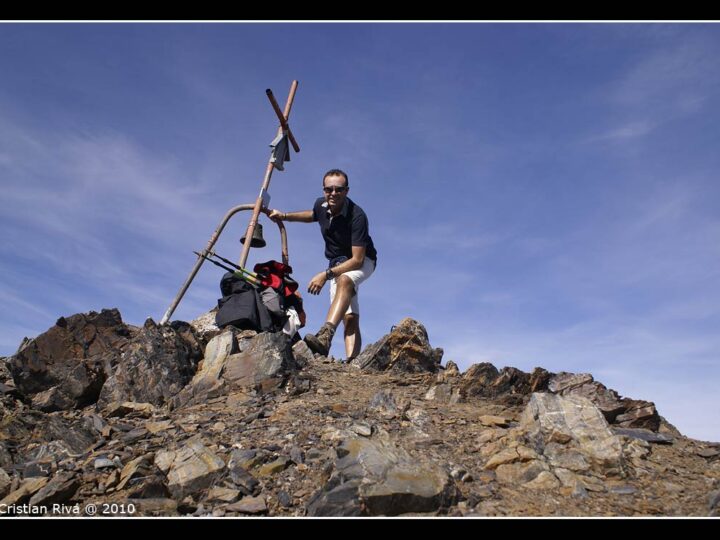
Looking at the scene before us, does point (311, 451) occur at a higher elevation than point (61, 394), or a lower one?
lower

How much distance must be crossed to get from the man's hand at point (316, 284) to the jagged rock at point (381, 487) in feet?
15.4

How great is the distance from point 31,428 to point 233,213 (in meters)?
5.69

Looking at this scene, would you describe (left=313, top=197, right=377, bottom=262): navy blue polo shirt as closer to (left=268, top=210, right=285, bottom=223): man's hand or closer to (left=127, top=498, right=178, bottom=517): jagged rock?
(left=268, top=210, right=285, bottom=223): man's hand

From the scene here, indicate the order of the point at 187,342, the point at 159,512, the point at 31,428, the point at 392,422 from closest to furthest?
1. the point at 159,512
2. the point at 392,422
3. the point at 31,428
4. the point at 187,342

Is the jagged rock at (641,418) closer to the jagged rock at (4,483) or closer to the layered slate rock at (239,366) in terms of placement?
the layered slate rock at (239,366)

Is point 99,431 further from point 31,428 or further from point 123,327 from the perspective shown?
point 123,327

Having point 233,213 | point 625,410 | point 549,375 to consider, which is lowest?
point 625,410

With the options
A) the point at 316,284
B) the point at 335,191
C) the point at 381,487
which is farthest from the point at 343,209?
the point at 381,487

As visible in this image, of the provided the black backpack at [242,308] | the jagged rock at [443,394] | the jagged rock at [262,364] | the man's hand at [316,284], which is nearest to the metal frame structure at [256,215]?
the black backpack at [242,308]

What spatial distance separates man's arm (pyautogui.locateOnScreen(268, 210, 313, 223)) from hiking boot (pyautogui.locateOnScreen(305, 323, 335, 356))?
2423mm

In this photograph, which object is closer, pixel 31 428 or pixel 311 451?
pixel 311 451

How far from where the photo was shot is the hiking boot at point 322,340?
927 cm

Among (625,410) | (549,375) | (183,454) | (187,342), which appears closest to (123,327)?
(187,342)

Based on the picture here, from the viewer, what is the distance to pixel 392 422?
6227 mm
